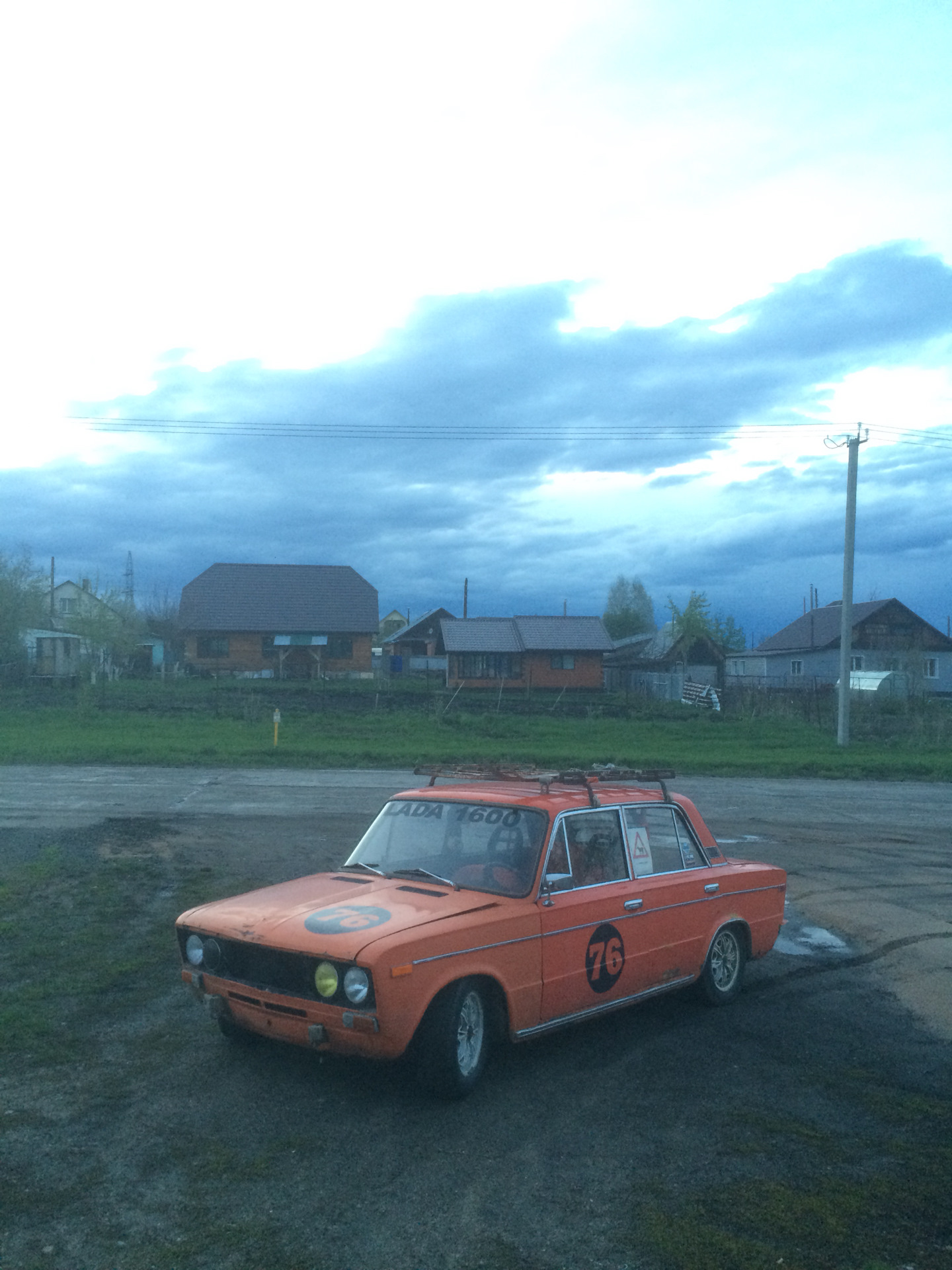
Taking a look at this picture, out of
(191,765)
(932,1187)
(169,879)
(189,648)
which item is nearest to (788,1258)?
(932,1187)

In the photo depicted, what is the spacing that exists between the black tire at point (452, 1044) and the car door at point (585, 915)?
0.51m

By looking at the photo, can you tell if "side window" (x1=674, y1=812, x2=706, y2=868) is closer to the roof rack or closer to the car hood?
the roof rack

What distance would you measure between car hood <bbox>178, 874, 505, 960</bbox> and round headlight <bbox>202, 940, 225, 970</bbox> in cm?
6

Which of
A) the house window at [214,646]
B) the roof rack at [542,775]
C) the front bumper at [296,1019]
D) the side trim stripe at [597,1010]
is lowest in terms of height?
the side trim stripe at [597,1010]

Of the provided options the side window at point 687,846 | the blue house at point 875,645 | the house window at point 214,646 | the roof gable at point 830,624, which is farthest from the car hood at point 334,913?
the roof gable at point 830,624

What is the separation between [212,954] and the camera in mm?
5555

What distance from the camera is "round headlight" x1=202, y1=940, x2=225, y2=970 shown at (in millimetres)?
5523

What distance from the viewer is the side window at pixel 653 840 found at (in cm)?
670

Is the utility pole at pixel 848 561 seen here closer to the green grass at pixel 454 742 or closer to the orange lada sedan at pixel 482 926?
the green grass at pixel 454 742

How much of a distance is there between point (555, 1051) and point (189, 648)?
5707 centimetres

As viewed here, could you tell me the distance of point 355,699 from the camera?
130 feet

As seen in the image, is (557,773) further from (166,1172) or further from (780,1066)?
(166,1172)

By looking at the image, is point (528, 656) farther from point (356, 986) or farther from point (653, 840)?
point (356, 986)

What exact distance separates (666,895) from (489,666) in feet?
163
